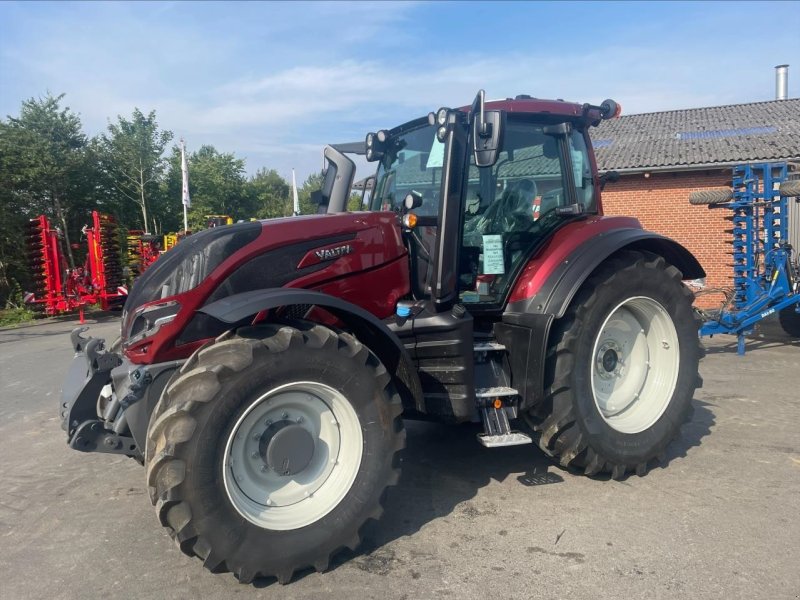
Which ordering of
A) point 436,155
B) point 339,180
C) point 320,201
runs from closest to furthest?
point 436,155 → point 339,180 → point 320,201

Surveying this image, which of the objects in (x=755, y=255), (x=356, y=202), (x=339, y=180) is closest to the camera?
(x=339, y=180)

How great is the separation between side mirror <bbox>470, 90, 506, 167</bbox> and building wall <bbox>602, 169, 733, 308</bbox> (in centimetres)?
1180

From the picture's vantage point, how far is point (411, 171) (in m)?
4.16

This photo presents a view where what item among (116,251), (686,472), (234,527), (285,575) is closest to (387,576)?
(285,575)

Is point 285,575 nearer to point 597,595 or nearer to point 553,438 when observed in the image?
point 597,595

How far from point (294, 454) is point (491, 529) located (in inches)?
45.9

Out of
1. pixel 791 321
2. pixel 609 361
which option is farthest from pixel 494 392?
pixel 791 321

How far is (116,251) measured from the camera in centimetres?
1565

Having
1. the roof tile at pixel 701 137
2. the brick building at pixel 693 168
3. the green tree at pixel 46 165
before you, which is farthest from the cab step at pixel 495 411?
the green tree at pixel 46 165

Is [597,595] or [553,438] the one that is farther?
[553,438]

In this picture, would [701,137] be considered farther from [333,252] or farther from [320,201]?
[333,252]

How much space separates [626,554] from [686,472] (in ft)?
4.20

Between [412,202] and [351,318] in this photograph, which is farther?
[412,202]

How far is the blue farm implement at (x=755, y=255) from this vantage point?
7.95 meters
